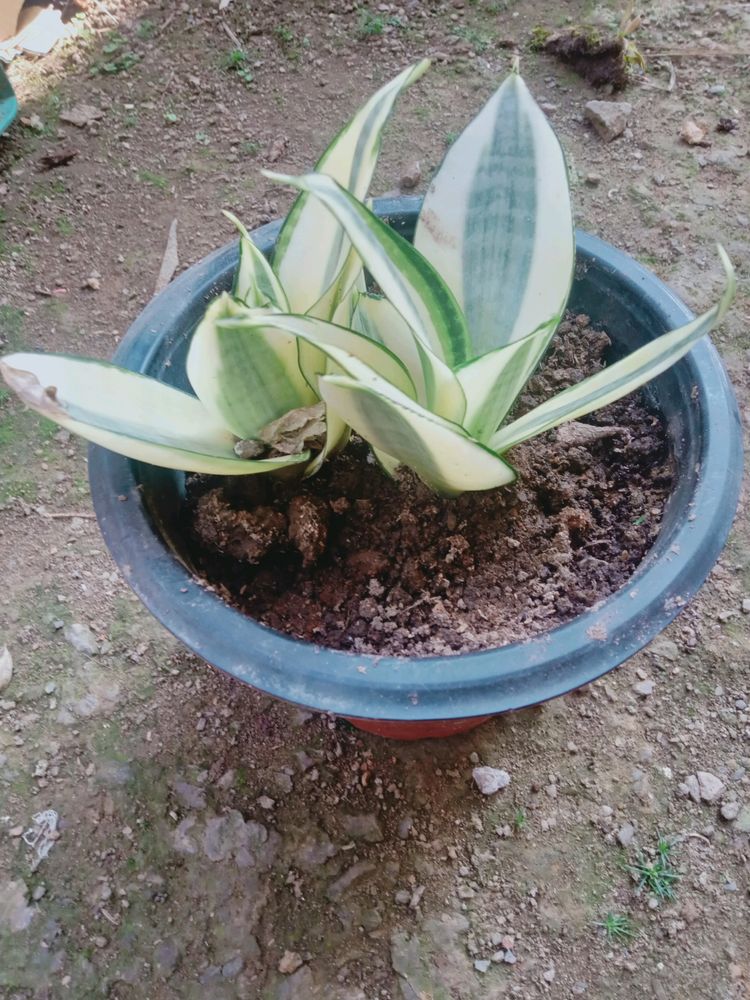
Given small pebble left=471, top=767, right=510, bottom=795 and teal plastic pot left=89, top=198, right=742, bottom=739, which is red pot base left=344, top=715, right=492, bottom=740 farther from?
teal plastic pot left=89, top=198, right=742, bottom=739

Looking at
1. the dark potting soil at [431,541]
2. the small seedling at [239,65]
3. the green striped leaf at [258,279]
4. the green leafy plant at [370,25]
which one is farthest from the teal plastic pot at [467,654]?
the green leafy plant at [370,25]

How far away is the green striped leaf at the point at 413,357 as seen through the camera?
0.64 metres

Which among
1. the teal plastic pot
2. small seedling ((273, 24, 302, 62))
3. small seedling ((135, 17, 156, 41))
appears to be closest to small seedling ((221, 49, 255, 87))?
small seedling ((273, 24, 302, 62))

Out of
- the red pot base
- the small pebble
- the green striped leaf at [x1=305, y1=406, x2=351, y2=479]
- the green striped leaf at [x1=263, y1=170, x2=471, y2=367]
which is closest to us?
the green striped leaf at [x1=263, y1=170, x2=471, y2=367]

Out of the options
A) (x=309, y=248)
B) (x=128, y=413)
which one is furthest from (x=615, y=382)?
(x=128, y=413)

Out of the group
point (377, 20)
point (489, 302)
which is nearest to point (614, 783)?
point (489, 302)

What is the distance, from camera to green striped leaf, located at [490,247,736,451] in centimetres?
63

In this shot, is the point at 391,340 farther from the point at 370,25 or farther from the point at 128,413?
the point at 370,25

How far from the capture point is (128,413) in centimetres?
69

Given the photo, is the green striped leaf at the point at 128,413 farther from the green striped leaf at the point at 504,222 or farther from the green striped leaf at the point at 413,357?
the green striped leaf at the point at 504,222

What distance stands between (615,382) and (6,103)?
1.65m

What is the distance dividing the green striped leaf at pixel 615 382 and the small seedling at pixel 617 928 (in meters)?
0.64

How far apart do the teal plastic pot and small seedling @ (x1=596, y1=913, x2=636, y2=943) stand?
470 millimetres

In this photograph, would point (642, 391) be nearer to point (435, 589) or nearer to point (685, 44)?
point (435, 589)
